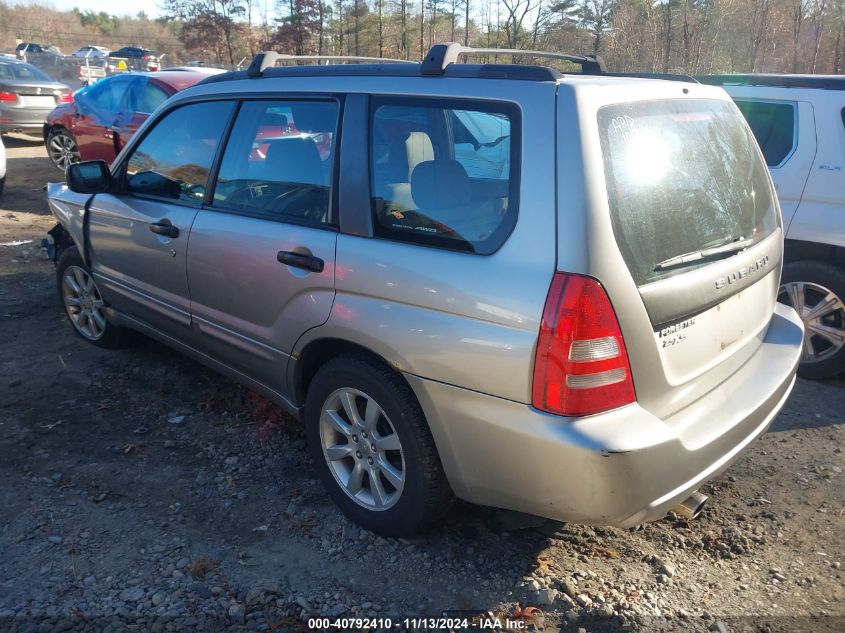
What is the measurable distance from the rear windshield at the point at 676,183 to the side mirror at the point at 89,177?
320 cm

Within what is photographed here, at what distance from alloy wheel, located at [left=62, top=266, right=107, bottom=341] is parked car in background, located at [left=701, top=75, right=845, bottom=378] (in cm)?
465

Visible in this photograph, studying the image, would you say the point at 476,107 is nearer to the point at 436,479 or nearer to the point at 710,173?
the point at 710,173

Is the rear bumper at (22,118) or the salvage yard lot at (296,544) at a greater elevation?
the rear bumper at (22,118)

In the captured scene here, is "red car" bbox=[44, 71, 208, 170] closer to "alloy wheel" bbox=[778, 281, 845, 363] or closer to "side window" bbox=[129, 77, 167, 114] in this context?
"side window" bbox=[129, 77, 167, 114]

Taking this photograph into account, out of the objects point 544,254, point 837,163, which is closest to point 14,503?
point 544,254

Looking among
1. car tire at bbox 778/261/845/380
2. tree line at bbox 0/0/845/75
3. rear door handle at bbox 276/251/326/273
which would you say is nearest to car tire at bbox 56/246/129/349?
rear door handle at bbox 276/251/326/273

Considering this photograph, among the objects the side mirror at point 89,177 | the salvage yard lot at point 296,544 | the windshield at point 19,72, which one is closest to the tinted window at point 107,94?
the windshield at point 19,72

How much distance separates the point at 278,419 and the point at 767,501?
2576 millimetres

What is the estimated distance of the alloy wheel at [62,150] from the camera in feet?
36.0

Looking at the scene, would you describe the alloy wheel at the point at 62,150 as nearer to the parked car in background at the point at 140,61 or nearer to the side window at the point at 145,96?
the side window at the point at 145,96

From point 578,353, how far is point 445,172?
93 centimetres

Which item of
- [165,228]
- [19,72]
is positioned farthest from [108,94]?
[165,228]

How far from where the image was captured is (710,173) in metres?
2.74

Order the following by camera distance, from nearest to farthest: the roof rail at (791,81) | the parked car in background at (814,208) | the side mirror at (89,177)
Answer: the side mirror at (89,177) → the parked car in background at (814,208) → the roof rail at (791,81)
